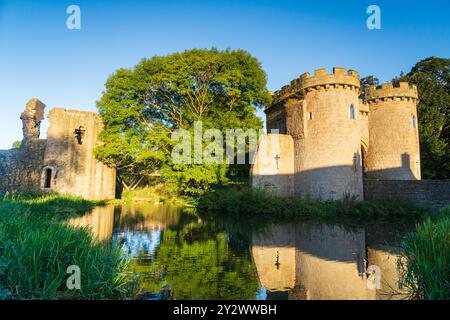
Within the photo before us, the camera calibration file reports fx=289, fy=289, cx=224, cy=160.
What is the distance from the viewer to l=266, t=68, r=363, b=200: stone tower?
59.9 feet

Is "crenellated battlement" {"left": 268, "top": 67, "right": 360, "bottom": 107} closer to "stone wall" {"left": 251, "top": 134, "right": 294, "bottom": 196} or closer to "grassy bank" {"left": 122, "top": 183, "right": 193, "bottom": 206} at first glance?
"stone wall" {"left": 251, "top": 134, "right": 294, "bottom": 196}

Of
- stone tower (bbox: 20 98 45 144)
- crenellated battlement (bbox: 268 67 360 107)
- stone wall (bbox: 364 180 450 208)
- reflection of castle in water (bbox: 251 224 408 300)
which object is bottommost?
reflection of castle in water (bbox: 251 224 408 300)

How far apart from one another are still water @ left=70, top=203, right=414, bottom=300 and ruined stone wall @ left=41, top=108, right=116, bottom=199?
15140 mm

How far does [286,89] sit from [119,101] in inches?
534

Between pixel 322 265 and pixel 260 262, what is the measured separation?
1.46 m

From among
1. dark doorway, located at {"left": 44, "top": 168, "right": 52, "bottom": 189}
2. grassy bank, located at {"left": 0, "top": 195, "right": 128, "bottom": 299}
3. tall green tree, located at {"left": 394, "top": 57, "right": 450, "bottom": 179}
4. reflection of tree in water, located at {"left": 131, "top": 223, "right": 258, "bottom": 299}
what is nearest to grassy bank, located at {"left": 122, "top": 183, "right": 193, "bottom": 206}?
dark doorway, located at {"left": 44, "top": 168, "right": 52, "bottom": 189}

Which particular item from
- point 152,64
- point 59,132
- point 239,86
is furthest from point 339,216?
point 59,132

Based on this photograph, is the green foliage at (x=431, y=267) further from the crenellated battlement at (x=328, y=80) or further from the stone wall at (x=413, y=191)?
the crenellated battlement at (x=328, y=80)

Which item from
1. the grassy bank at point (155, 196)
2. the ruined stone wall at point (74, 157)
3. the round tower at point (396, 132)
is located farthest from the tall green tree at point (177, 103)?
the round tower at point (396, 132)

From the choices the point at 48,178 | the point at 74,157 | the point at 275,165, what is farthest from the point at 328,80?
the point at 48,178

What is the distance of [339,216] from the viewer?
17047 mm

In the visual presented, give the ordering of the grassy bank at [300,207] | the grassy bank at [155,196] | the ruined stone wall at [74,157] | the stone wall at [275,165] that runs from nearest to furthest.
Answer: the grassy bank at [300,207] → the stone wall at [275,165] → the ruined stone wall at [74,157] → the grassy bank at [155,196]

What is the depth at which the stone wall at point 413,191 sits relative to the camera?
55.5ft

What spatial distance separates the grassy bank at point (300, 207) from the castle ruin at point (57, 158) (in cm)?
1344
